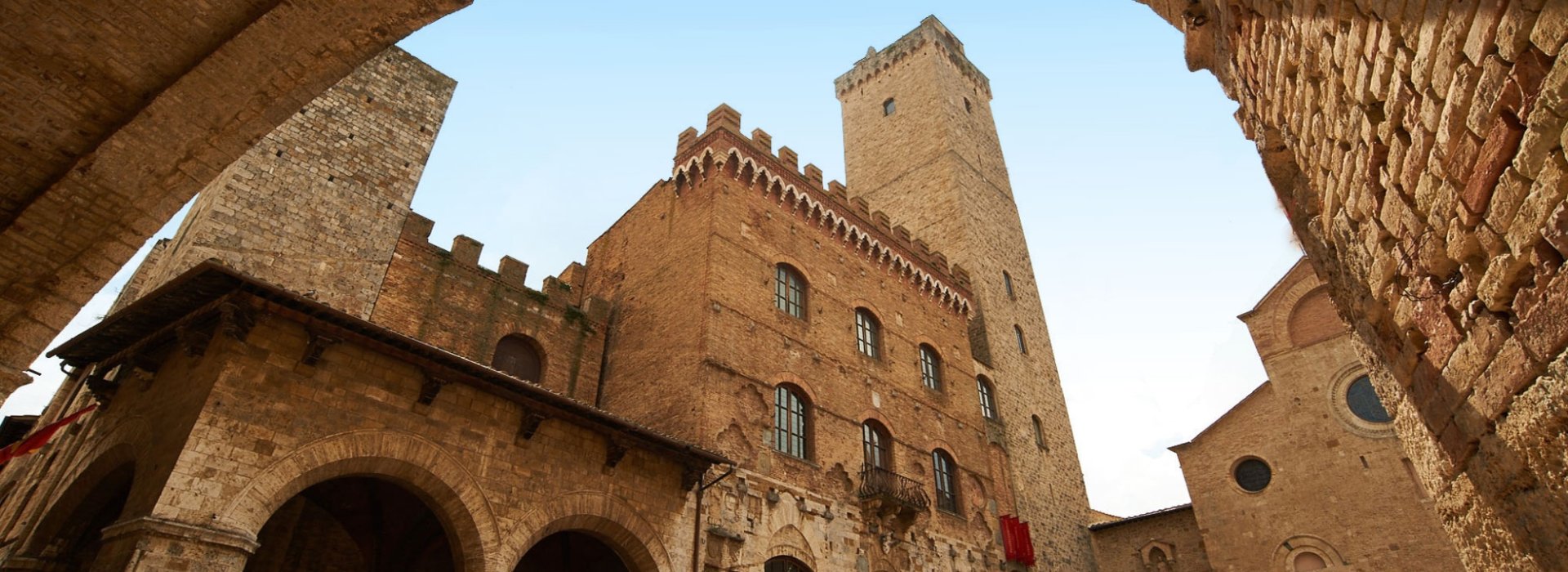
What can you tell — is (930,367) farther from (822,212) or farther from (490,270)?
(490,270)

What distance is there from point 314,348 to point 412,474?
169 cm

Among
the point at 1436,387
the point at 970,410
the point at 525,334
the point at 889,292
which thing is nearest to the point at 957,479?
the point at 970,410

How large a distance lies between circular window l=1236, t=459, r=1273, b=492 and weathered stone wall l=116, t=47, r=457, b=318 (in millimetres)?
19420

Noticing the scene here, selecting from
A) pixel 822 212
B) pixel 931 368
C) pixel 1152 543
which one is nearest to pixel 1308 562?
pixel 1152 543

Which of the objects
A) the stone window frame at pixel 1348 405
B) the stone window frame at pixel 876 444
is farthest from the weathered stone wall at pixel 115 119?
the stone window frame at pixel 1348 405

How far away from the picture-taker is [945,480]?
16.8 meters

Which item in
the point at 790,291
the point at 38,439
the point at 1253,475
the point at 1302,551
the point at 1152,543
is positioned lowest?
the point at 38,439

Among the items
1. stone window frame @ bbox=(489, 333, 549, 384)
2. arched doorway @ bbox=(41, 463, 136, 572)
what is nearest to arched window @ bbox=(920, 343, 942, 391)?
stone window frame @ bbox=(489, 333, 549, 384)

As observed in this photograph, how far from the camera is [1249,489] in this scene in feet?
61.7

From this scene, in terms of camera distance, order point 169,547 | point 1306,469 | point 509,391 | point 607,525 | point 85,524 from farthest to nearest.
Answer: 1. point 1306,469
2. point 607,525
3. point 509,391
4. point 85,524
5. point 169,547

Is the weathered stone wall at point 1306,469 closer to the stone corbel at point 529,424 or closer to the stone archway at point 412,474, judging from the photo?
the stone corbel at point 529,424

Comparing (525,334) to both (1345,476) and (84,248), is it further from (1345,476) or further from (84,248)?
(1345,476)

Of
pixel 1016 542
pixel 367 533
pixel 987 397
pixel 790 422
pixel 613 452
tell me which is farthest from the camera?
pixel 987 397

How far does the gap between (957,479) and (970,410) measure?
225 centimetres
